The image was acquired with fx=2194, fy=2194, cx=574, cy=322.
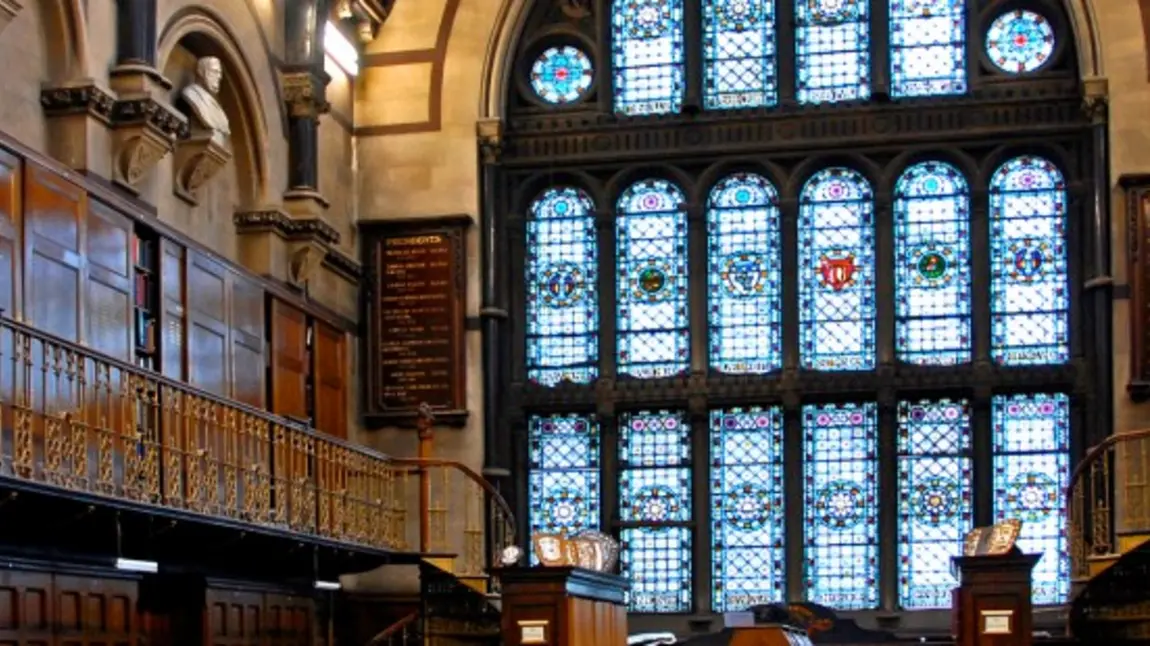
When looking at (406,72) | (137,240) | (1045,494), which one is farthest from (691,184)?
(137,240)

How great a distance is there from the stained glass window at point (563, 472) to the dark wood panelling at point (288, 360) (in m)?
2.67

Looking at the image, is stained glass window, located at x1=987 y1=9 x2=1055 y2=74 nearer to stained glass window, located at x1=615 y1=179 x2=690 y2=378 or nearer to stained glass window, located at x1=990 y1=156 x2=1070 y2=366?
stained glass window, located at x1=990 y1=156 x2=1070 y2=366

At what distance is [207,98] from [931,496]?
7640 millimetres

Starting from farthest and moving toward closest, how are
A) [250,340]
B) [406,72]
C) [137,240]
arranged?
[406,72]
[250,340]
[137,240]

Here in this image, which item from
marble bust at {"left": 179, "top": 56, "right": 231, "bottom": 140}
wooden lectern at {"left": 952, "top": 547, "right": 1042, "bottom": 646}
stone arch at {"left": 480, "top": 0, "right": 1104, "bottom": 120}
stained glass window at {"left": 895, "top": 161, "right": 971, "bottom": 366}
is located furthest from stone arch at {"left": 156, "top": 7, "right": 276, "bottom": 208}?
wooden lectern at {"left": 952, "top": 547, "right": 1042, "bottom": 646}

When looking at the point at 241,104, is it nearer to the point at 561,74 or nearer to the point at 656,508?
the point at 561,74

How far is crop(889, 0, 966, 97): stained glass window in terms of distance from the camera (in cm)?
2080

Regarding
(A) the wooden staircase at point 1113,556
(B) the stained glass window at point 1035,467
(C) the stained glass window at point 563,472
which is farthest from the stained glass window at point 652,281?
(A) the wooden staircase at point 1113,556

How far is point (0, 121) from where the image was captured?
46.6 ft

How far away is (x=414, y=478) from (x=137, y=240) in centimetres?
526

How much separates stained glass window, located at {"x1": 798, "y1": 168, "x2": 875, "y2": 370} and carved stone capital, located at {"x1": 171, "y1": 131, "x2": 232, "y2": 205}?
6.20 meters

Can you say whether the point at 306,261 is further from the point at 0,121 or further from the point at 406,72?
the point at 0,121

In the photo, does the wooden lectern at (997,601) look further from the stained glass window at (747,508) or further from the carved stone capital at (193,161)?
the carved stone capital at (193,161)

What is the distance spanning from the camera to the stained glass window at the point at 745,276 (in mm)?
20828
